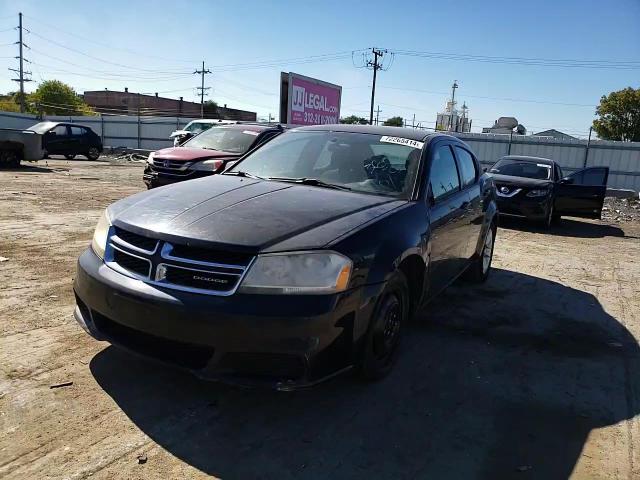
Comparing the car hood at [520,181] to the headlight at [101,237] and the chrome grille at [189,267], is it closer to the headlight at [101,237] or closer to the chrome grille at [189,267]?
the headlight at [101,237]

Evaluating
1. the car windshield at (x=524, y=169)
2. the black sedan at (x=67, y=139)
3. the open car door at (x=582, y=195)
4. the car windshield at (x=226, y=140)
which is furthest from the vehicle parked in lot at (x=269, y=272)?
the black sedan at (x=67, y=139)

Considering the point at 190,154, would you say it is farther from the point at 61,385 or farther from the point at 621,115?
the point at 621,115

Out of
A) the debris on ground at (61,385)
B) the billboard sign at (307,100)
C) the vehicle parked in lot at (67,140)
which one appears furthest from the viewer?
the vehicle parked in lot at (67,140)

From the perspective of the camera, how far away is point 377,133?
430 cm

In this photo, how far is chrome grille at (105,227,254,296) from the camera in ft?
8.39

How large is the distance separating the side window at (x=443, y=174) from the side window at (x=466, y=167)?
0.23 meters

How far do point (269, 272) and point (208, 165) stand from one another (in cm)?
711

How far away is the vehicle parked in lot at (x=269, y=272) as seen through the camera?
98.7 inches

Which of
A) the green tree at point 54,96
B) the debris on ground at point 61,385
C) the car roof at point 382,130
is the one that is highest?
the green tree at point 54,96

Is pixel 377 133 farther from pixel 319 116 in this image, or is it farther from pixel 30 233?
pixel 319 116

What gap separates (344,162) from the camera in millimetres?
3984

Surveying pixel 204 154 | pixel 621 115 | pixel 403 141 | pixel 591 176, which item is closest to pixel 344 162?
pixel 403 141

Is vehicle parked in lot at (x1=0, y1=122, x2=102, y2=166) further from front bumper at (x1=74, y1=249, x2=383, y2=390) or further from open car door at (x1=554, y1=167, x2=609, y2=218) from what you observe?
front bumper at (x1=74, y1=249, x2=383, y2=390)

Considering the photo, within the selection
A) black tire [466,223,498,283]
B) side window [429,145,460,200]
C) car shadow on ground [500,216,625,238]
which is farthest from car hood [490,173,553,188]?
Result: side window [429,145,460,200]
